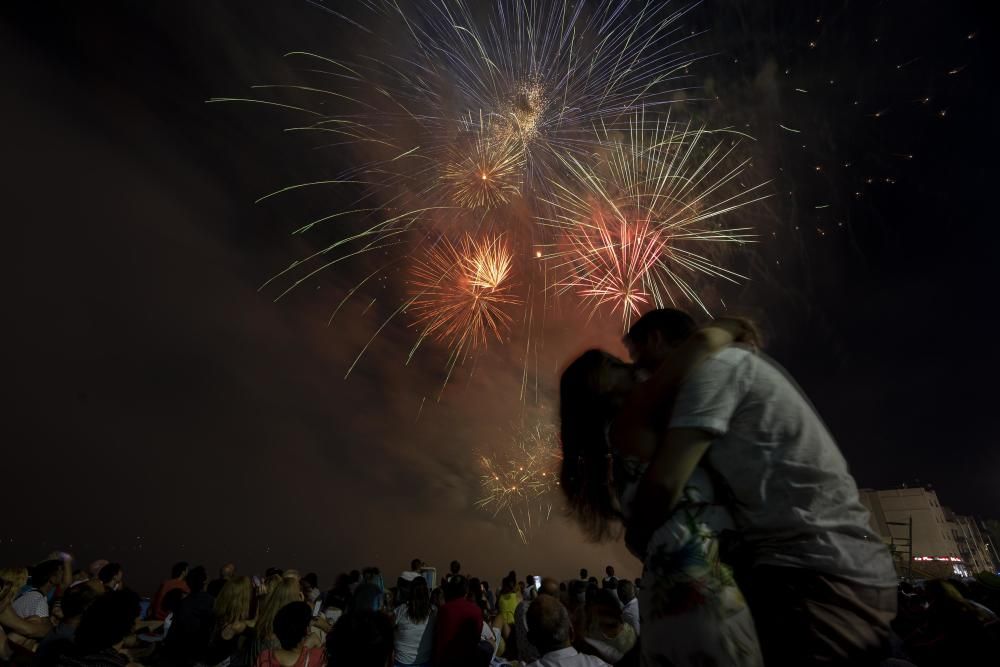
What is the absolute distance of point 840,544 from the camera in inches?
59.2

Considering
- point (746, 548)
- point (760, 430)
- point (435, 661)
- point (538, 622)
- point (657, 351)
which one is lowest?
point (435, 661)

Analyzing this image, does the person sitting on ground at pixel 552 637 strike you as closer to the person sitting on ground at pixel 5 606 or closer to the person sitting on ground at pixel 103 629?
the person sitting on ground at pixel 103 629

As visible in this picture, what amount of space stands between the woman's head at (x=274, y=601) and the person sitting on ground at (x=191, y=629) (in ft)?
1.99

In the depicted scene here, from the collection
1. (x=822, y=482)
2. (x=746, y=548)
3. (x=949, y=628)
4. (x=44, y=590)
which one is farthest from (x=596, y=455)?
(x=44, y=590)

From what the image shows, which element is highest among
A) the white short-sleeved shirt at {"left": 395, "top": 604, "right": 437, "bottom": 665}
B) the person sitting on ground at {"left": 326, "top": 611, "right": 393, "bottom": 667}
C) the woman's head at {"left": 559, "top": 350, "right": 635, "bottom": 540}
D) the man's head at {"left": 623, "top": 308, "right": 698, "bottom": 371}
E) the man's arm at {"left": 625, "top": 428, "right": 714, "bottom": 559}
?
the man's head at {"left": 623, "top": 308, "right": 698, "bottom": 371}

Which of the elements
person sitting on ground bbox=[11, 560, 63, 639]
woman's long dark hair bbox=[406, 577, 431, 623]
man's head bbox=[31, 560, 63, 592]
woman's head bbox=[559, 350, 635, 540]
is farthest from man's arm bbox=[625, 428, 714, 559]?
man's head bbox=[31, 560, 63, 592]

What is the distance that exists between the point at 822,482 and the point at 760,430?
235 mm

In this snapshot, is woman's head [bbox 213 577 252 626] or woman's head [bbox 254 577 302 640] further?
woman's head [bbox 213 577 252 626]

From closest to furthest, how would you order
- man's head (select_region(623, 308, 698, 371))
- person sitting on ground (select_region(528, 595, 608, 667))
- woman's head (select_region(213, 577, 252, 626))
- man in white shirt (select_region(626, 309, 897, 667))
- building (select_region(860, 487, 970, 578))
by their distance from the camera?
man in white shirt (select_region(626, 309, 897, 667)) < man's head (select_region(623, 308, 698, 371)) < person sitting on ground (select_region(528, 595, 608, 667)) < woman's head (select_region(213, 577, 252, 626)) < building (select_region(860, 487, 970, 578))

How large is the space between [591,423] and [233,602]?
5885mm

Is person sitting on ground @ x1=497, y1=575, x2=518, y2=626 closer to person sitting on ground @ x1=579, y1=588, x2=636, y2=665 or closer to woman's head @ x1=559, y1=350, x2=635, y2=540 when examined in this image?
person sitting on ground @ x1=579, y1=588, x2=636, y2=665

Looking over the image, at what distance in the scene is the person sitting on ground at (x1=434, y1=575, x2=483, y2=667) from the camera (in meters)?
6.03

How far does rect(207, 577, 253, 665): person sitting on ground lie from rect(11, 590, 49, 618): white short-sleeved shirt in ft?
7.29

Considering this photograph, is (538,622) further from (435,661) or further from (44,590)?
(44,590)
